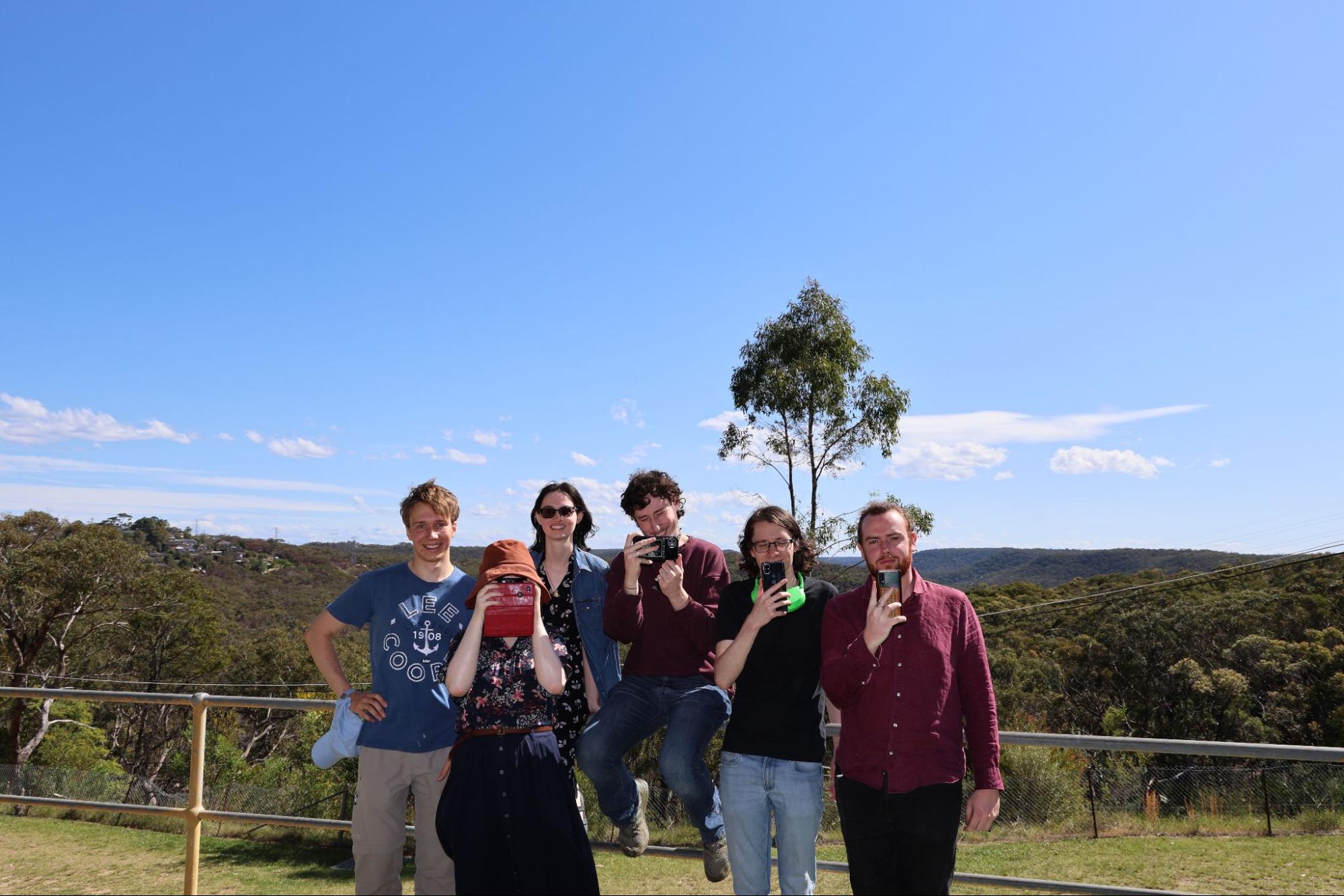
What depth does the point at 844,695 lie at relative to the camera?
3248mm

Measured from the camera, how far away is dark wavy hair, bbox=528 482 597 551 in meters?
4.07

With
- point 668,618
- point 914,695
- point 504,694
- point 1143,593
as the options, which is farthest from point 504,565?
point 1143,593

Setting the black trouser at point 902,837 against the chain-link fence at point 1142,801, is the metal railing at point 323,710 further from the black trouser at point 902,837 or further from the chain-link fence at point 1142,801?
the chain-link fence at point 1142,801

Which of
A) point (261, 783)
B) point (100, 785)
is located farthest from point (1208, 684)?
point (261, 783)

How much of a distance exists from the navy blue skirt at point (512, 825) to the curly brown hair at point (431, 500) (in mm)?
1118

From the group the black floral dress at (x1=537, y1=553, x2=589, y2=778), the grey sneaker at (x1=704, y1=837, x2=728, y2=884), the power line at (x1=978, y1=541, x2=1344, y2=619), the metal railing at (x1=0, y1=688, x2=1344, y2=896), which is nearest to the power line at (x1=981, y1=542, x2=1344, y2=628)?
the power line at (x1=978, y1=541, x2=1344, y2=619)

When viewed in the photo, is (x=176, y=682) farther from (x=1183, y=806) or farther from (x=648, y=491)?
(x=648, y=491)

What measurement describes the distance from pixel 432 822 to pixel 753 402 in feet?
73.9

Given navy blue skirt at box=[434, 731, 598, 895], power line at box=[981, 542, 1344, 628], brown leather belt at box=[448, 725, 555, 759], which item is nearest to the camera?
navy blue skirt at box=[434, 731, 598, 895]

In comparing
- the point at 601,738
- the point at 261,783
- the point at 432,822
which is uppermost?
the point at 601,738

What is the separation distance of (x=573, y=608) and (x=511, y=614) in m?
0.79

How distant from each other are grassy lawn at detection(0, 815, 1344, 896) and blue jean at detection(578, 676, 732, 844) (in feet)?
3.78

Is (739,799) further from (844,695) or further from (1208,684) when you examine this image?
(1208,684)

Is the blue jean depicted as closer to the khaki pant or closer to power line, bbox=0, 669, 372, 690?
the khaki pant
